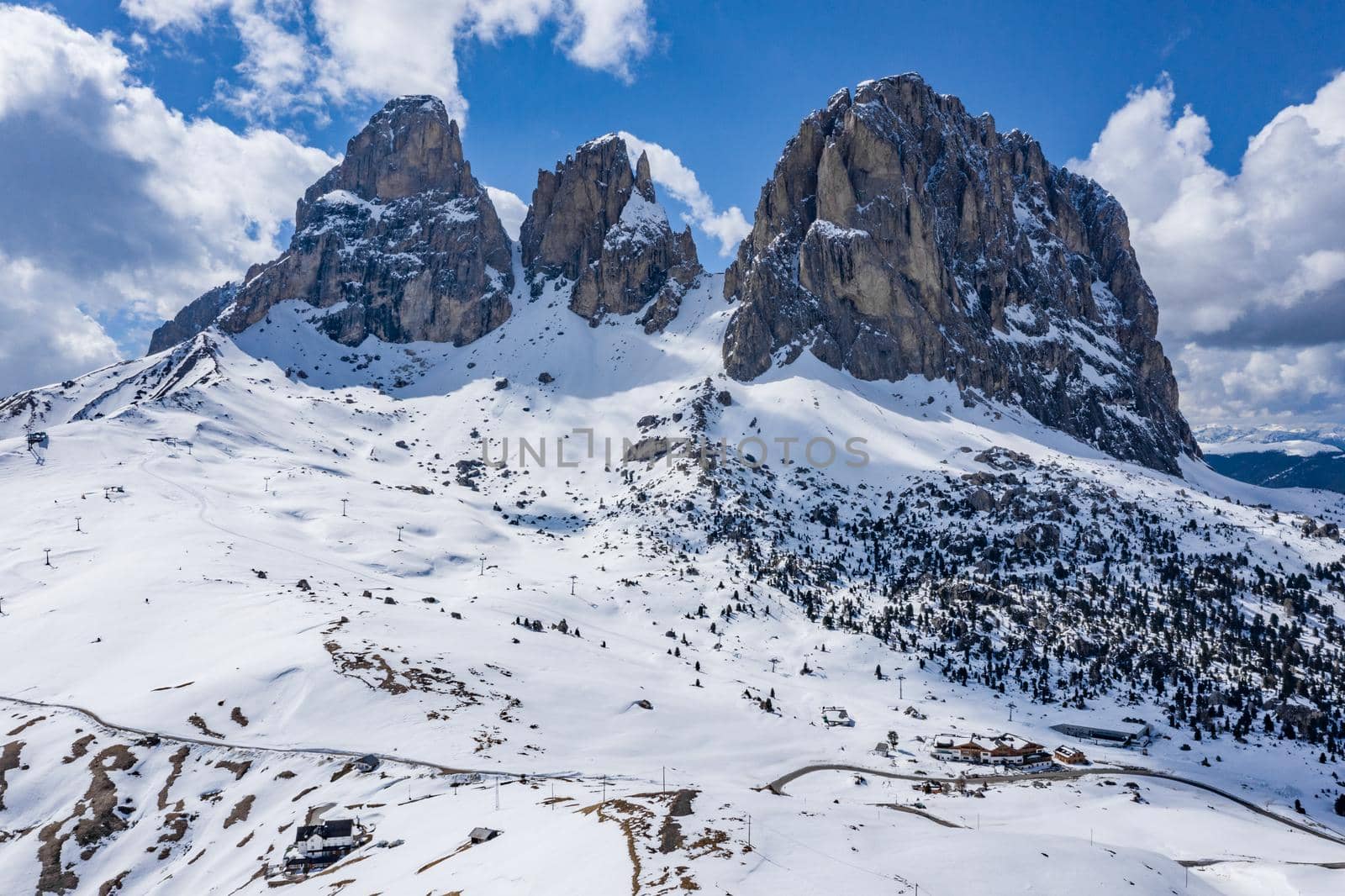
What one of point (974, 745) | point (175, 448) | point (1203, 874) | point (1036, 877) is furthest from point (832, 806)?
point (175, 448)

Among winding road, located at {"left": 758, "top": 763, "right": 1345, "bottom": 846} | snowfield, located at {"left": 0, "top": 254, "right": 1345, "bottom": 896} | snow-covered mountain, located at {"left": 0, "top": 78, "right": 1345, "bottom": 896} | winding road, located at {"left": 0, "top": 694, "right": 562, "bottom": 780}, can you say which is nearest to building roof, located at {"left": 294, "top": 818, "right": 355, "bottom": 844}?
snow-covered mountain, located at {"left": 0, "top": 78, "right": 1345, "bottom": 896}

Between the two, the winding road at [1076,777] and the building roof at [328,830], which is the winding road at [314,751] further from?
the winding road at [1076,777]

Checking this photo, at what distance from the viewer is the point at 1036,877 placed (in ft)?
128

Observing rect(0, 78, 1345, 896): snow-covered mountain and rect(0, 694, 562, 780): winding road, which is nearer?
rect(0, 78, 1345, 896): snow-covered mountain

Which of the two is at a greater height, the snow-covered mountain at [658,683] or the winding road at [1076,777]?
the snow-covered mountain at [658,683]

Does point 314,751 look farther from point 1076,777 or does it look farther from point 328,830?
point 1076,777

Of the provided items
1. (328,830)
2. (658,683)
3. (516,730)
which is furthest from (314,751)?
(658,683)

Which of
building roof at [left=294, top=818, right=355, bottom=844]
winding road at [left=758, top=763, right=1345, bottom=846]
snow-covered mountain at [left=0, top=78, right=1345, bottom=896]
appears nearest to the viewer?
snow-covered mountain at [left=0, top=78, right=1345, bottom=896]

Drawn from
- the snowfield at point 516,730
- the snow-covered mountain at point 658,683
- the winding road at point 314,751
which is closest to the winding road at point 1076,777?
the snow-covered mountain at point 658,683

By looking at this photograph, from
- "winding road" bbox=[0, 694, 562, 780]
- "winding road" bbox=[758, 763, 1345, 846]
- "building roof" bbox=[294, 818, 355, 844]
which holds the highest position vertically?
"winding road" bbox=[0, 694, 562, 780]

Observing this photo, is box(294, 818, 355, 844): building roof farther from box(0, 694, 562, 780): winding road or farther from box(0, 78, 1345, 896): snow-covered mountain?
box(0, 694, 562, 780): winding road

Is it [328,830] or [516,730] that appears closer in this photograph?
[328,830]

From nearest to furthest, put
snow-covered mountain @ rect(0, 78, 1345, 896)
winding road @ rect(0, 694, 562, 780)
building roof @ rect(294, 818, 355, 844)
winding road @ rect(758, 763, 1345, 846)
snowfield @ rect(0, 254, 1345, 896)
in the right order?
snowfield @ rect(0, 254, 1345, 896) → snow-covered mountain @ rect(0, 78, 1345, 896) → building roof @ rect(294, 818, 355, 844) → winding road @ rect(0, 694, 562, 780) → winding road @ rect(758, 763, 1345, 846)

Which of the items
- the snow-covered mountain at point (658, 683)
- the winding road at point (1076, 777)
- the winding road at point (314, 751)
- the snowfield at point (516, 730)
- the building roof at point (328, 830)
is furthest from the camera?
the winding road at point (1076, 777)
